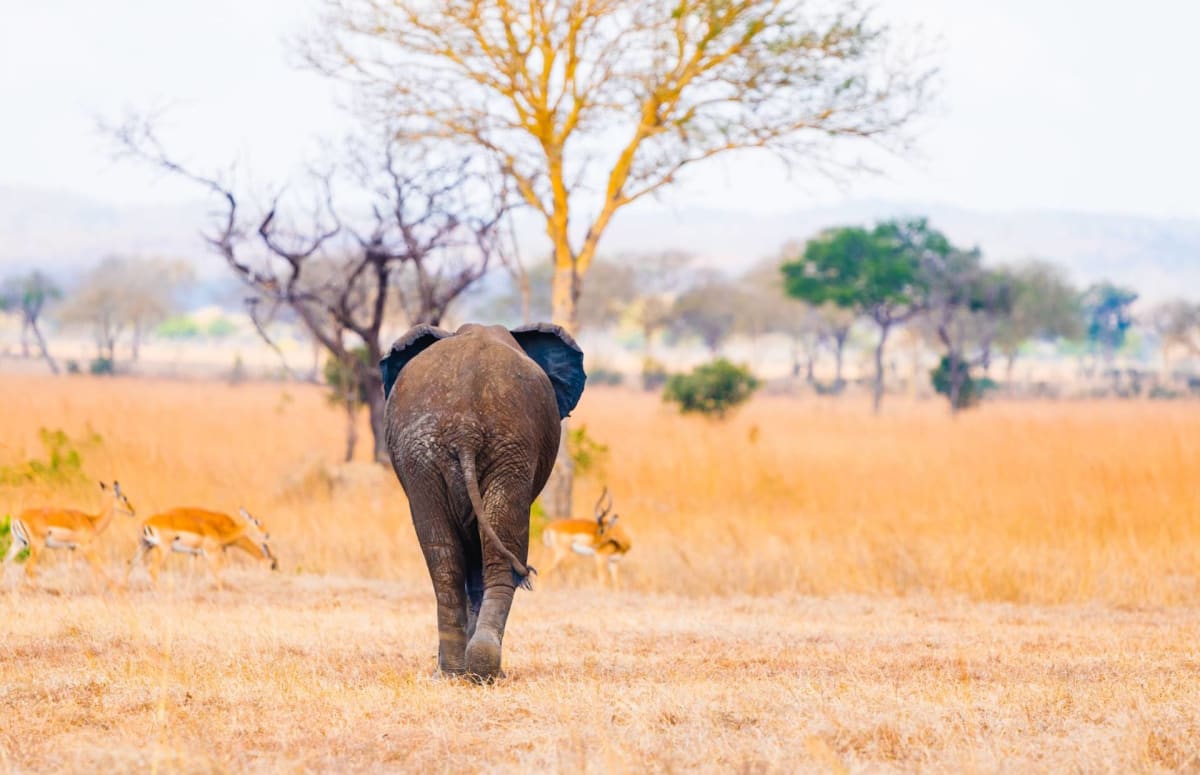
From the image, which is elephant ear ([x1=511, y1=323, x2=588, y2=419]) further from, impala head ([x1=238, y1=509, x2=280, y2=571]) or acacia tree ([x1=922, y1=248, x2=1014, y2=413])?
acacia tree ([x1=922, y1=248, x2=1014, y2=413])

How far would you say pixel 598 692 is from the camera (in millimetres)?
6867

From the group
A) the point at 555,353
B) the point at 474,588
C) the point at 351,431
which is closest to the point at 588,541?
the point at 555,353

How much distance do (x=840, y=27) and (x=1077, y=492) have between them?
5944 mm

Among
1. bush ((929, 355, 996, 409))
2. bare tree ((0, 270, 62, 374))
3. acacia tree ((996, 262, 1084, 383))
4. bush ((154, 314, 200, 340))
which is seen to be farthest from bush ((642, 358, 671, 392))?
bush ((154, 314, 200, 340))

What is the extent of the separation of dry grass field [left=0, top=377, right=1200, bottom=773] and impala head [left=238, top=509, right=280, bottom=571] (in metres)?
0.15

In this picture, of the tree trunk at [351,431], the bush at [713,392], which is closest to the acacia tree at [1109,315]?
the bush at [713,392]

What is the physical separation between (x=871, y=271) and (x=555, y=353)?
36.4 m

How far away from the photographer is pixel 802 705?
6.52 meters

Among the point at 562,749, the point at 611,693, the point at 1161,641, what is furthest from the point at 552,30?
the point at 562,749

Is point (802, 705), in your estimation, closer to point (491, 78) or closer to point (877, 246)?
point (491, 78)

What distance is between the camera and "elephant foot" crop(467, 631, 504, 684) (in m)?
7.13

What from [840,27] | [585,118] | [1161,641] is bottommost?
[1161,641]

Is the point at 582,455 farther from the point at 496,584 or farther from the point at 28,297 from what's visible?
the point at 28,297

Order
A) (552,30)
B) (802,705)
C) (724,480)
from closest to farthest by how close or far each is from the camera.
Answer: (802,705), (552,30), (724,480)
